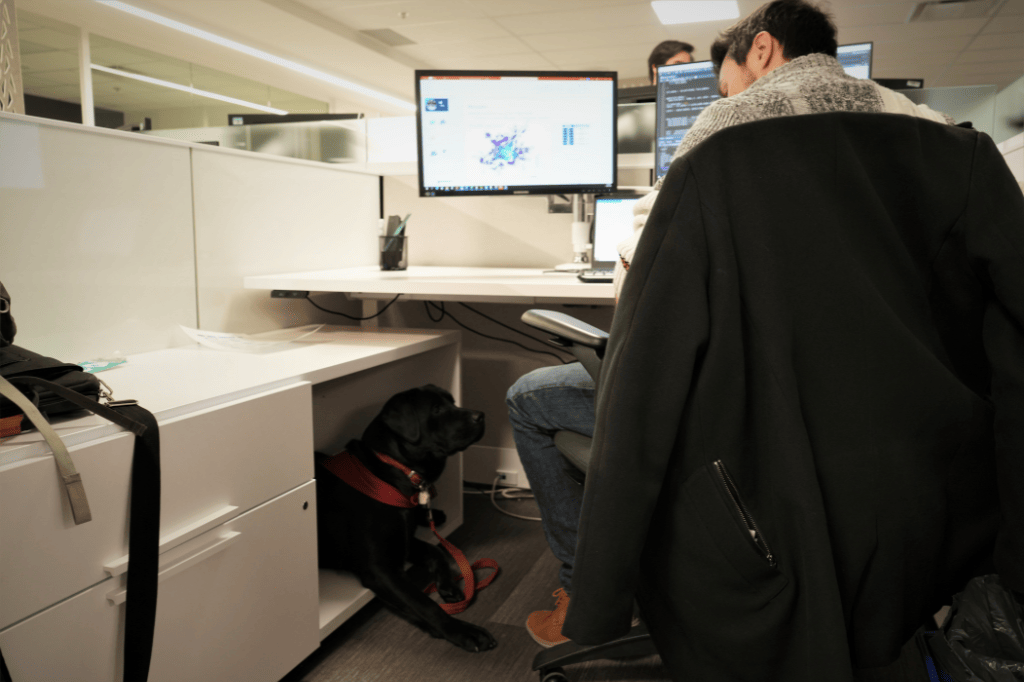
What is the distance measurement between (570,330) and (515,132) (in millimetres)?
915

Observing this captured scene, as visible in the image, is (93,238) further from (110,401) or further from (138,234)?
(110,401)

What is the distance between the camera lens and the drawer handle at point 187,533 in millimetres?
911

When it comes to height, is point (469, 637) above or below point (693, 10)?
below

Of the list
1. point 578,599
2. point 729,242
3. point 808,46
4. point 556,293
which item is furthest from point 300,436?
point 808,46

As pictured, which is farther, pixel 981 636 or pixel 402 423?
pixel 402 423

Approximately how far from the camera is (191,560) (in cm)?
102

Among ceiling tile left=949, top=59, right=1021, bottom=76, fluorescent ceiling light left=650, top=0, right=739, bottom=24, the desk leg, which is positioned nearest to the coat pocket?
the desk leg

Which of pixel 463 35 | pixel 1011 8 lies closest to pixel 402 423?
pixel 463 35

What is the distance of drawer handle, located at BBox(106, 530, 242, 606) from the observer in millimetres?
916

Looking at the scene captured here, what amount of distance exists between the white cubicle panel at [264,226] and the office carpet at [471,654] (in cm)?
82

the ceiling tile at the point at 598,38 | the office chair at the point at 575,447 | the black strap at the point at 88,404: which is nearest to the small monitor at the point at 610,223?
the office chair at the point at 575,447

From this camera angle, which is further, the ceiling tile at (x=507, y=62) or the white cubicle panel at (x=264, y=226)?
the ceiling tile at (x=507, y=62)

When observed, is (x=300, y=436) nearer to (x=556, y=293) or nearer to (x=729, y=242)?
(x=556, y=293)

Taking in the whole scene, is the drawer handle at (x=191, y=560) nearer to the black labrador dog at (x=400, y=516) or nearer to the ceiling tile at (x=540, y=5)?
the black labrador dog at (x=400, y=516)
